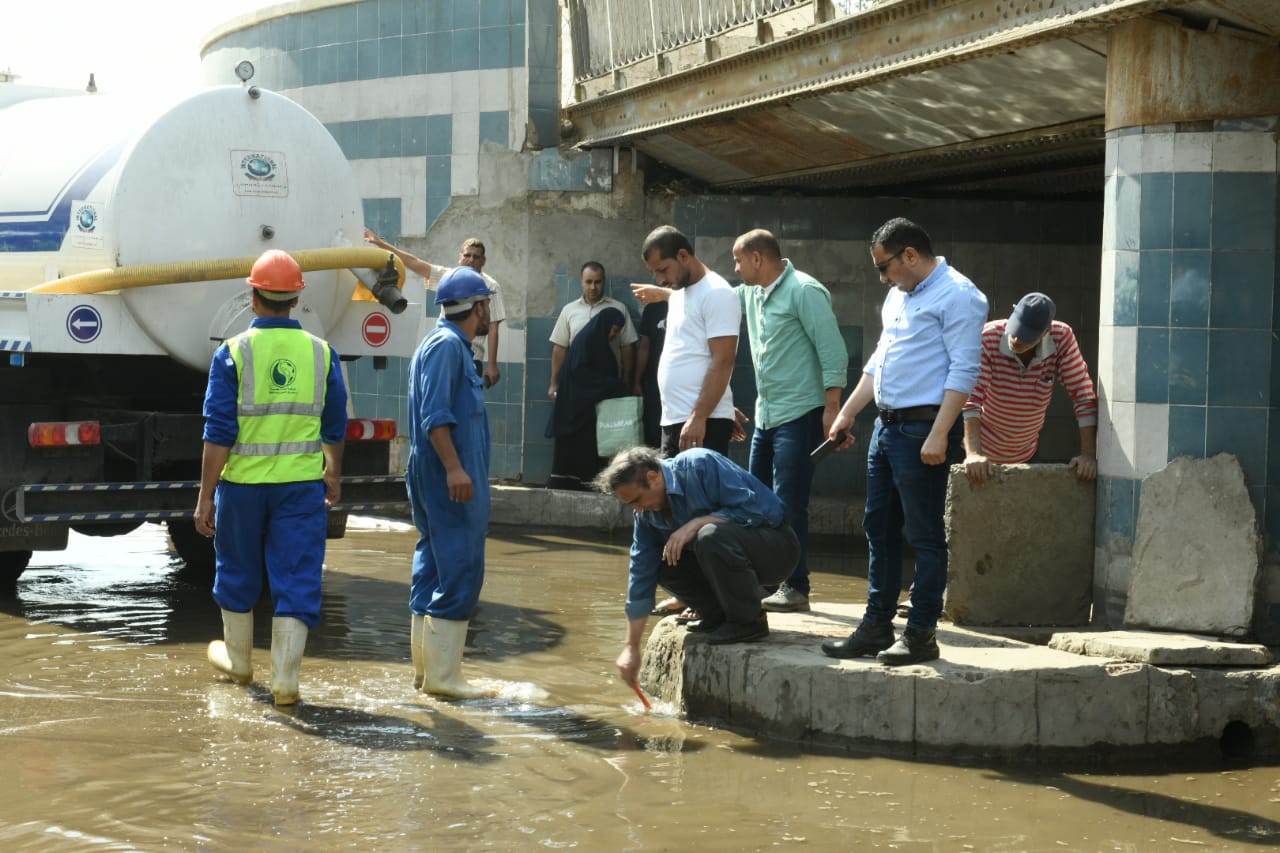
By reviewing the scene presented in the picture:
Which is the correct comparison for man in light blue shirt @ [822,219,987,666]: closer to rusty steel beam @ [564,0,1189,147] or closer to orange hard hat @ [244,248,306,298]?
rusty steel beam @ [564,0,1189,147]

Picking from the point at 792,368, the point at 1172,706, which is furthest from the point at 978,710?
the point at 792,368

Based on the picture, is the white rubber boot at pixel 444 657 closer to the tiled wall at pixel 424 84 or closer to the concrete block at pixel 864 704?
the concrete block at pixel 864 704

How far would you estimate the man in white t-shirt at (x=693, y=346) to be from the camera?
724 centimetres

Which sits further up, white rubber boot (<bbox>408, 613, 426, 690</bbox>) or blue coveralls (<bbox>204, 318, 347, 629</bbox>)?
blue coveralls (<bbox>204, 318, 347, 629</bbox>)

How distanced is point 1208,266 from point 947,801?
8.73 feet

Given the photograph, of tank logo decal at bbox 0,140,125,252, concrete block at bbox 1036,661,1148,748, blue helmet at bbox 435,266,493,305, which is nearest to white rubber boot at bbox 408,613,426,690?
blue helmet at bbox 435,266,493,305

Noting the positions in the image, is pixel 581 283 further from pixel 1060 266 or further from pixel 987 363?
pixel 987 363

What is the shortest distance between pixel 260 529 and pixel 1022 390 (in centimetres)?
333

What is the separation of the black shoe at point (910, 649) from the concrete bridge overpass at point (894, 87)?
2.41m

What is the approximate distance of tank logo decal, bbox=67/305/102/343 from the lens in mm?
8133

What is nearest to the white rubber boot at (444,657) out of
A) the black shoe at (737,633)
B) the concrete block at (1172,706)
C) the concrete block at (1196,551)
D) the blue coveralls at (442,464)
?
the blue coveralls at (442,464)

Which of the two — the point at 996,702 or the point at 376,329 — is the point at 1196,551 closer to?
the point at 996,702

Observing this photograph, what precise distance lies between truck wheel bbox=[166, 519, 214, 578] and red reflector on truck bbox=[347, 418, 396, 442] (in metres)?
1.30

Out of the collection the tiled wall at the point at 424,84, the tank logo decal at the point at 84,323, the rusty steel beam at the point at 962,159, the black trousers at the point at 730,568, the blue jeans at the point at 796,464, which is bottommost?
the black trousers at the point at 730,568
